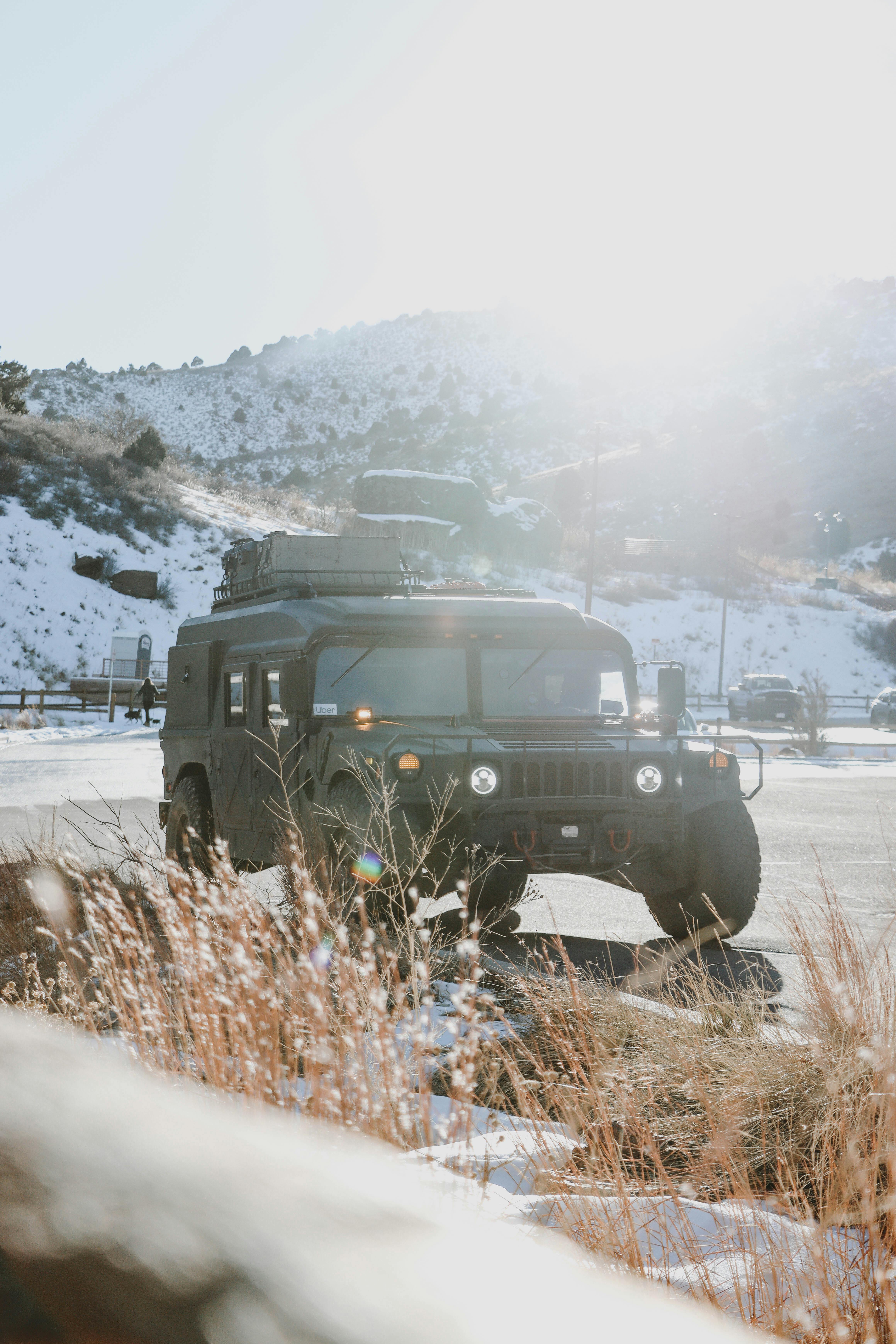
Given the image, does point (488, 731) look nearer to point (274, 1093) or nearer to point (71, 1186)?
point (274, 1093)

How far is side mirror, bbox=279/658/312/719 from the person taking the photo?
6.79 meters

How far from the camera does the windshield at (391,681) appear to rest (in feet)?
23.6

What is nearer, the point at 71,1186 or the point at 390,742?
the point at 71,1186

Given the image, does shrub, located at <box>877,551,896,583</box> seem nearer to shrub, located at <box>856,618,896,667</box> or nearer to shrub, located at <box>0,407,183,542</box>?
shrub, located at <box>856,618,896,667</box>

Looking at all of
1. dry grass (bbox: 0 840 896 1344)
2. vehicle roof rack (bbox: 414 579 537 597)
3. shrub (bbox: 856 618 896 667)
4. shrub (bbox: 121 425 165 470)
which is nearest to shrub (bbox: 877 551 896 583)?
shrub (bbox: 856 618 896 667)

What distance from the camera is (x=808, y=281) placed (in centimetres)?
15750

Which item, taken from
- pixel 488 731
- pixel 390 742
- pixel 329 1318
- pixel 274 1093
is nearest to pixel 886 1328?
pixel 274 1093

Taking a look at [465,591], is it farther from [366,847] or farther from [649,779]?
[366,847]

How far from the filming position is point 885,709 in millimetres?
40031

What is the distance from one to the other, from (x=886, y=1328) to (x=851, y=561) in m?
94.6

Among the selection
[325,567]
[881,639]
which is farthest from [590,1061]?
[881,639]

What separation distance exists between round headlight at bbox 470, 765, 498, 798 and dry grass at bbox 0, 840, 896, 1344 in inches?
57.2

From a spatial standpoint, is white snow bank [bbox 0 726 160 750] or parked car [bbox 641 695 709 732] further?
white snow bank [bbox 0 726 160 750]

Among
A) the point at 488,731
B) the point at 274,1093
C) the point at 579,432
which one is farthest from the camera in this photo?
the point at 579,432
